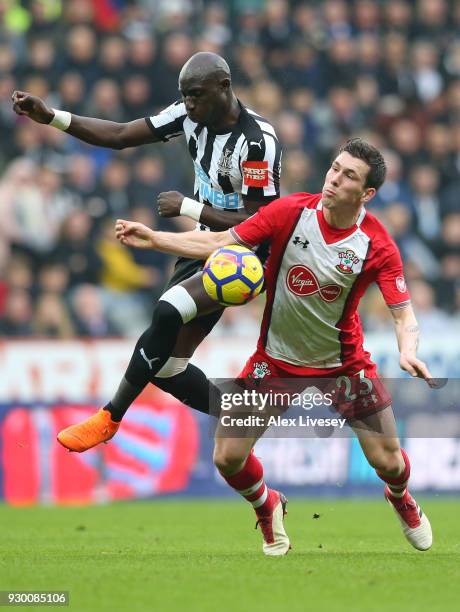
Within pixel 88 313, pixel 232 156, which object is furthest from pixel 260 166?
pixel 88 313

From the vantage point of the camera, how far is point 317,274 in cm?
735

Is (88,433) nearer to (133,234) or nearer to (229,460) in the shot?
(229,460)

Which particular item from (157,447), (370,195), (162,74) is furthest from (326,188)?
(162,74)

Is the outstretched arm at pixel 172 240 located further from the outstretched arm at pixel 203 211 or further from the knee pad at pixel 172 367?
the knee pad at pixel 172 367

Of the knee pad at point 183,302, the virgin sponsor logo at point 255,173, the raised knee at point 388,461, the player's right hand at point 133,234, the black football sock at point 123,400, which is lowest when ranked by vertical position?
the raised knee at point 388,461

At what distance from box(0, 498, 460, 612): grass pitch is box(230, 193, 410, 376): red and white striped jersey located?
4.20 feet

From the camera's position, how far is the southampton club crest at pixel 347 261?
24.1 ft

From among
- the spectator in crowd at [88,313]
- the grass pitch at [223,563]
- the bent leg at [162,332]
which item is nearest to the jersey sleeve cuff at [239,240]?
the bent leg at [162,332]

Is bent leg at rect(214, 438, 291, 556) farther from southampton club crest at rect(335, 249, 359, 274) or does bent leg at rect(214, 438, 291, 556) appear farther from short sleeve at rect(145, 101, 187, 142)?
short sleeve at rect(145, 101, 187, 142)

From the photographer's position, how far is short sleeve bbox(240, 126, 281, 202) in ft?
25.1

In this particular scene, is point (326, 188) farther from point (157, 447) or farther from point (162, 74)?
point (162, 74)

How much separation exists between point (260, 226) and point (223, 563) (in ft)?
6.43

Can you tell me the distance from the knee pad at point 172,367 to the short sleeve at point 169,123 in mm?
1407

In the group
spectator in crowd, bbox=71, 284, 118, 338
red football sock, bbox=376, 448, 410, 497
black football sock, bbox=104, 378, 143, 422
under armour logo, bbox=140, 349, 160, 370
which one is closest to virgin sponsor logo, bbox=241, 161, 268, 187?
under armour logo, bbox=140, 349, 160, 370
